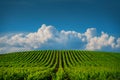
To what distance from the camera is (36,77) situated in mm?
36000

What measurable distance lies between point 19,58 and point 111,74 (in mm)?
67070

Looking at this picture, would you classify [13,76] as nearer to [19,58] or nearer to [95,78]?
[95,78]

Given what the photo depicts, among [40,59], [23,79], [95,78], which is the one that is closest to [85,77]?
[95,78]

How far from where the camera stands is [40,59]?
335ft

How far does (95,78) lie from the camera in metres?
38.5

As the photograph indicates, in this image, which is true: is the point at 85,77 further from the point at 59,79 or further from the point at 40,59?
the point at 40,59

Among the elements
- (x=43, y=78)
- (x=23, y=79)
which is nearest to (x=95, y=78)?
(x=43, y=78)

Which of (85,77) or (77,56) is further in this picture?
(77,56)

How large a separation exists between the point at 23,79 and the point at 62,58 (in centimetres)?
6732

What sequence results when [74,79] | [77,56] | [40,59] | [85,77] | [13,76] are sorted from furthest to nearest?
Result: [77,56] → [40,59] → [74,79] → [85,77] → [13,76]

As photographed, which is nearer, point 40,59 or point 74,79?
point 74,79

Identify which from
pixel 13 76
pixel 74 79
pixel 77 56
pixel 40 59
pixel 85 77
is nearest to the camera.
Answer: pixel 13 76

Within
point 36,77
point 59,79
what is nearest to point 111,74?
point 59,79

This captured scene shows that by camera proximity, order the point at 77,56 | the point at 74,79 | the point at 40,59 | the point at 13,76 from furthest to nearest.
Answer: the point at 77,56
the point at 40,59
the point at 74,79
the point at 13,76
